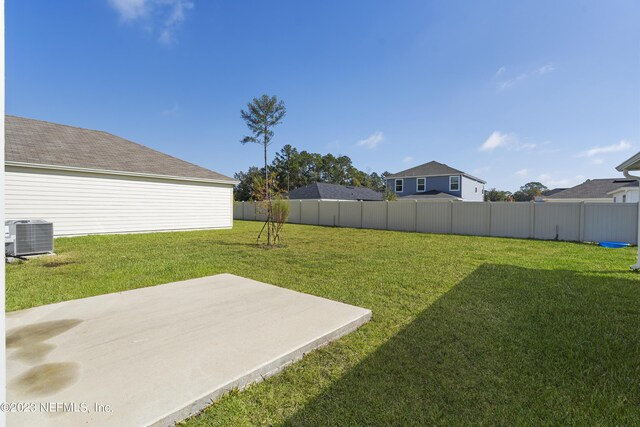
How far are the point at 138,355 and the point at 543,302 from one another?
4.68 meters

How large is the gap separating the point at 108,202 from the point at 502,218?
51.5 feet

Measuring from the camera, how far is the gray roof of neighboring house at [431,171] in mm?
24594

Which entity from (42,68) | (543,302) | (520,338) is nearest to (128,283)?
(520,338)

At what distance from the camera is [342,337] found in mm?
2838

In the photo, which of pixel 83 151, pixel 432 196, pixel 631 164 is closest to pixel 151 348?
pixel 631 164

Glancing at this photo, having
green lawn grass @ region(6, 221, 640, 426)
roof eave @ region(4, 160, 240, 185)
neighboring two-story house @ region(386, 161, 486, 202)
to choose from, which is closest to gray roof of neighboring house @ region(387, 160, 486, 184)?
neighboring two-story house @ region(386, 161, 486, 202)

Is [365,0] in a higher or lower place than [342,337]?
higher

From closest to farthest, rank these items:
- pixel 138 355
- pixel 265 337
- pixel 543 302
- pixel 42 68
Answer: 1. pixel 138 355
2. pixel 265 337
3. pixel 543 302
4. pixel 42 68

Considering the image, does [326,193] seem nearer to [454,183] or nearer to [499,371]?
[454,183]

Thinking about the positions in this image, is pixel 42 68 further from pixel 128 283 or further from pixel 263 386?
pixel 263 386

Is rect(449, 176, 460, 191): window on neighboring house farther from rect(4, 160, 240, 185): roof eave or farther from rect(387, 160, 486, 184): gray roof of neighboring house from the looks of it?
rect(4, 160, 240, 185): roof eave

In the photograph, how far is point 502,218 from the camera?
39.1 feet

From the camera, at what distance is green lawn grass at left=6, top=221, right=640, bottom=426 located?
1.83 metres

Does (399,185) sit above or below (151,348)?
above
